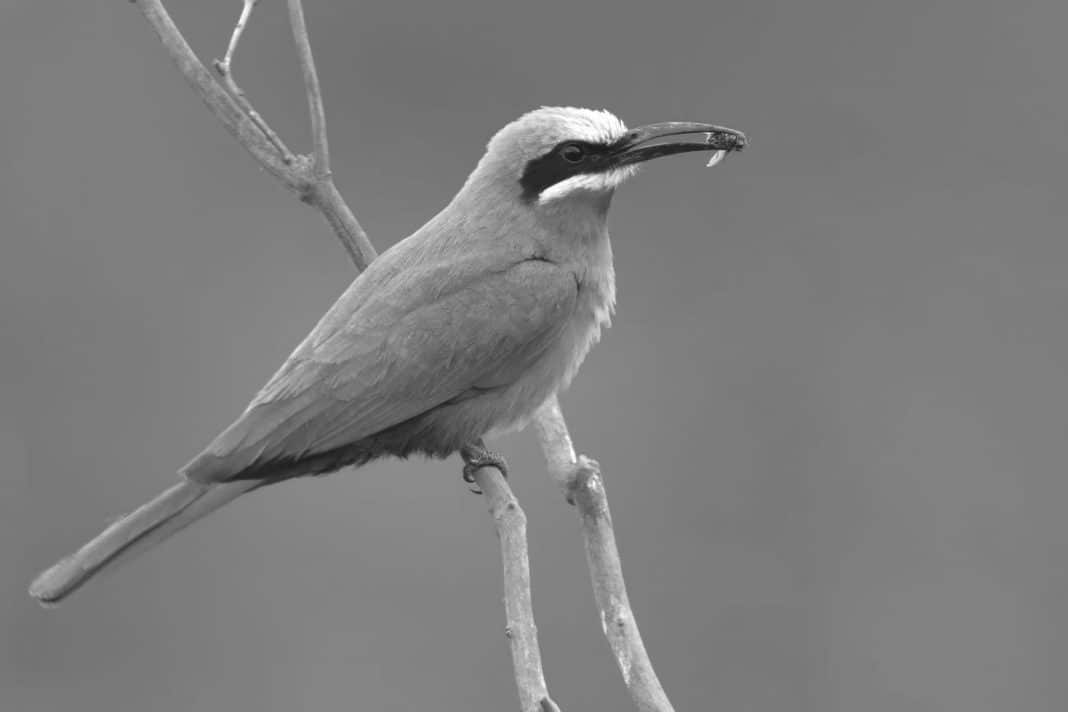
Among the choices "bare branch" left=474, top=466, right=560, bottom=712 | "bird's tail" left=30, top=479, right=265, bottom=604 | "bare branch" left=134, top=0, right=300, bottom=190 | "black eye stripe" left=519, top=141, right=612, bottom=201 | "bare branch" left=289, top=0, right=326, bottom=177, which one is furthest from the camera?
"black eye stripe" left=519, top=141, right=612, bottom=201

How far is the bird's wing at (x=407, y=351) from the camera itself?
3680 millimetres

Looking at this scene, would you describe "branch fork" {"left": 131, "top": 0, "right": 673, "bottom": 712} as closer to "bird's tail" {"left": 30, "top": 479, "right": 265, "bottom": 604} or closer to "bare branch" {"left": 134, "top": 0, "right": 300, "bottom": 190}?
"bare branch" {"left": 134, "top": 0, "right": 300, "bottom": 190}

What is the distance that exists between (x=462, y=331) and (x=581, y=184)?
464 mm

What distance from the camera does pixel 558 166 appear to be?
4004 mm

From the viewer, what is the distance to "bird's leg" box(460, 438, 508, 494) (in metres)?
3.78

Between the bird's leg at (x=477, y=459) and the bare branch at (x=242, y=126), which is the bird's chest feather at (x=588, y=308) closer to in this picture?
the bird's leg at (x=477, y=459)

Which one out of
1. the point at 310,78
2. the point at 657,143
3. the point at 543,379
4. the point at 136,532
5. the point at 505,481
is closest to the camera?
the point at 136,532

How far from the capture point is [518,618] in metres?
3.01

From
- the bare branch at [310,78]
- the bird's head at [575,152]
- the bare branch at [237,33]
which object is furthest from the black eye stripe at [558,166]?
the bare branch at [237,33]

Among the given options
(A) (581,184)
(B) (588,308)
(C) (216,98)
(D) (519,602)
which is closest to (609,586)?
(D) (519,602)

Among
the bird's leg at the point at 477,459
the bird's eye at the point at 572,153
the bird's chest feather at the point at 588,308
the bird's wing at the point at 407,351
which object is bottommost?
the bird's leg at the point at 477,459

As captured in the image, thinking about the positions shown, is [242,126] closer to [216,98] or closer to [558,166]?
[216,98]

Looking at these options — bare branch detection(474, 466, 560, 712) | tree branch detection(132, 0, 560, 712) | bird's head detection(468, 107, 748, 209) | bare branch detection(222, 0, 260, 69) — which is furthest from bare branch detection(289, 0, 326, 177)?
bare branch detection(474, 466, 560, 712)

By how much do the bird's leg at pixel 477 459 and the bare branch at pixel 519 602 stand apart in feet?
0.43
